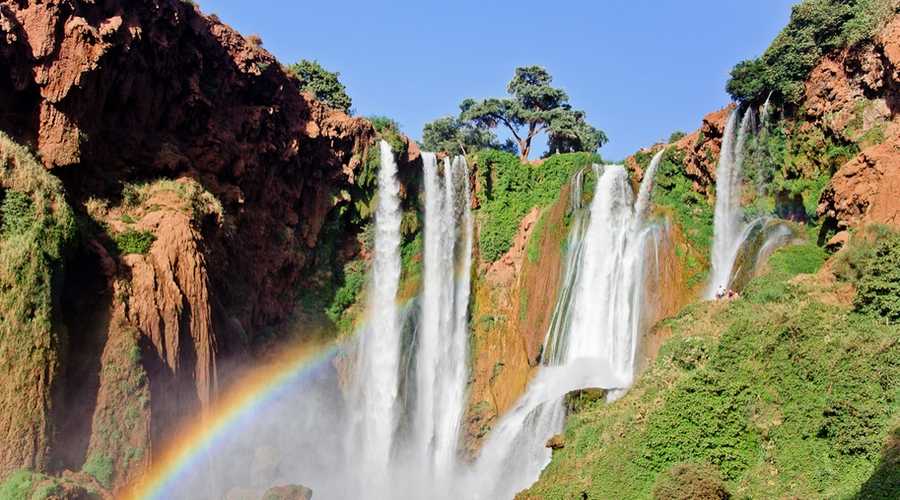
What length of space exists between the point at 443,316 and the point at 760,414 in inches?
726

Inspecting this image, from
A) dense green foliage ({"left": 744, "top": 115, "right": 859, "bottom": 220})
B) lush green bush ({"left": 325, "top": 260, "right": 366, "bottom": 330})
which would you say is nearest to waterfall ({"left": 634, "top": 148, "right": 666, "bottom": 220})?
dense green foliage ({"left": 744, "top": 115, "right": 859, "bottom": 220})

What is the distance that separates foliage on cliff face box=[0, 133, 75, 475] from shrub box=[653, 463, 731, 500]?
13.3 meters

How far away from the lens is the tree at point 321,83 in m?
41.8

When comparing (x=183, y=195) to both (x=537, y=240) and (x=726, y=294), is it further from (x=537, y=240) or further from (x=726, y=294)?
(x=726, y=294)

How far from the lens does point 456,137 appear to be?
155 ft

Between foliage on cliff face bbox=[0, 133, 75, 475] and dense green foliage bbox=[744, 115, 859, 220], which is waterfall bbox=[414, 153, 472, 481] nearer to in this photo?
dense green foliage bbox=[744, 115, 859, 220]

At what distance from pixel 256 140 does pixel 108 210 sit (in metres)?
7.57

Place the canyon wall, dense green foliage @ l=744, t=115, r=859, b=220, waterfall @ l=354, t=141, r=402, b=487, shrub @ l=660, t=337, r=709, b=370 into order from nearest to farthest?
shrub @ l=660, t=337, r=709, b=370
the canyon wall
dense green foliage @ l=744, t=115, r=859, b=220
waterfall @ l=354, t=141, r=402, b=487

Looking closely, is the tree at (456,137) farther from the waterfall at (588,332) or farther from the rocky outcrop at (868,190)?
the rocky outcrop at (868,190)

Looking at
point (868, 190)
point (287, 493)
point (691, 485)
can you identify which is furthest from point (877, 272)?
point (287, 493)

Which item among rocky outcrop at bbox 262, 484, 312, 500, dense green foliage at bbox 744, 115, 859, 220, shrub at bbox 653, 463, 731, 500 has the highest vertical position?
dense green foliage at bbox 744, 115, 859, 220

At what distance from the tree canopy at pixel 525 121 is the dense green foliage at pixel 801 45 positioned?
56.8 feet

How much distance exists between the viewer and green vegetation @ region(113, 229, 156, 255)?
20375 millimetres

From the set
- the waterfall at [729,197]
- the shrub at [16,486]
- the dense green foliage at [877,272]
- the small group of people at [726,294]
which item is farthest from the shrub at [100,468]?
the waterfall at [729,197]
